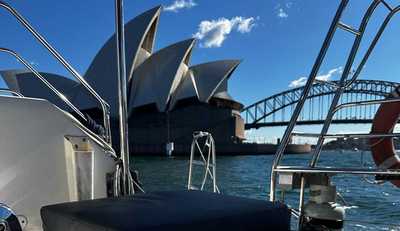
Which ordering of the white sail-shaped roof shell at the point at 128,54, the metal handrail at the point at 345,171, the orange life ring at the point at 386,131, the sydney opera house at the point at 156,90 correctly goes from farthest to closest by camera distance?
1. the sydney opera house at the point at 156,90
2. the white sail-shaped roof shell at the point at 128,54
3. the orange life ring at the point at 386,131
4. the metal handrail at the point at 345,171

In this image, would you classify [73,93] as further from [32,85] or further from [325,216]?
[325,216]

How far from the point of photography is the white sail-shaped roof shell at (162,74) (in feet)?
123

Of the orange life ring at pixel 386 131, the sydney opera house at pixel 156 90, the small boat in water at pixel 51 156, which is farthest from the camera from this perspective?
the sydney opera house at pixel 156 90

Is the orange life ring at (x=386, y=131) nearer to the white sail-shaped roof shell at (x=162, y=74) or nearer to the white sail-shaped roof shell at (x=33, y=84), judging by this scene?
the white sail-shaped roof shell at (x=162, y=74)

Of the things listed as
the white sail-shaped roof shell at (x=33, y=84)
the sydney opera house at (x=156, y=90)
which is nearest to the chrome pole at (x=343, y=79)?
the sydney opera house at (x=156, y=90)

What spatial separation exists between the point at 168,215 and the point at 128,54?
35.5 meters

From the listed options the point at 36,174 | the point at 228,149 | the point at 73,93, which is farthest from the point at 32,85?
the point at 36,174

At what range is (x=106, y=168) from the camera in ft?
7.98

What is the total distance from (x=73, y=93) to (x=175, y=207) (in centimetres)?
4122

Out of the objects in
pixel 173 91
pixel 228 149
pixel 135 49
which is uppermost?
pixel 135 49

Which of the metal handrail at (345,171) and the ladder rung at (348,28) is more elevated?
the ladder rung at (348,28)

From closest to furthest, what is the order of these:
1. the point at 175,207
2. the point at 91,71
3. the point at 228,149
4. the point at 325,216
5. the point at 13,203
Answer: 1. the point at 175,207
2. the point at 325,216
3. the point at 13,203
4. the point at 91,71
5. the point at 228,149

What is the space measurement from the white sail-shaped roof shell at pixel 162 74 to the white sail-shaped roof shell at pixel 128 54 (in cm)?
106

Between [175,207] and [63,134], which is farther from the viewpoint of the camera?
[63,134]
